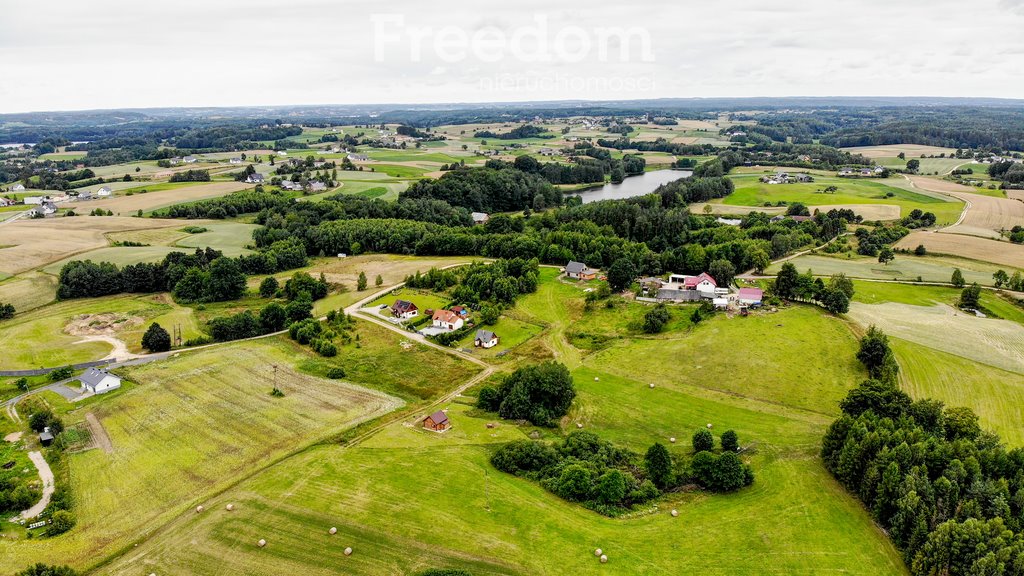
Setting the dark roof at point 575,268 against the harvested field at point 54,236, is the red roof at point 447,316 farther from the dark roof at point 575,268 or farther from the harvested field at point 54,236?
the harvested field at point 54,236

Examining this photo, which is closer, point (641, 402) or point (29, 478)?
point (29, 478)

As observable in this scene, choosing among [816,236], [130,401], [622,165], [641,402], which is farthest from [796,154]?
[130,401]

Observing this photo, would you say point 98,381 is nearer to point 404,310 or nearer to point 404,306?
point 404,310

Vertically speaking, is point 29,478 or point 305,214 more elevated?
point 305,214

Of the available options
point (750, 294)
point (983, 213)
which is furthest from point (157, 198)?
point (983, 213)

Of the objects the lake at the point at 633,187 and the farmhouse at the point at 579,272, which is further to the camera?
the lake at the point at 633,187

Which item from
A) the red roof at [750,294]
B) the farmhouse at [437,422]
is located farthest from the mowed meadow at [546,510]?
the red roof at [750,294]

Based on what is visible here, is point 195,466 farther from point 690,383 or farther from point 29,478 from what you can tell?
point 690,383

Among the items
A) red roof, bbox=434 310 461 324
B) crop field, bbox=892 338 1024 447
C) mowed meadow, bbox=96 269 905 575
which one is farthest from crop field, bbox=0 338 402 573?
crop field, bbox=892 338 1024 447
